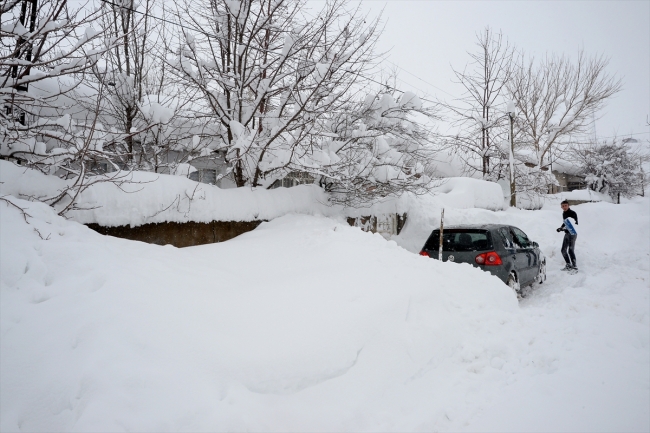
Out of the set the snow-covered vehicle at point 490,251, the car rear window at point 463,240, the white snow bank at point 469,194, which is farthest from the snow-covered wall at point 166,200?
the white snow bank at point 469,194

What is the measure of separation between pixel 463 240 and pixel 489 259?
679mm

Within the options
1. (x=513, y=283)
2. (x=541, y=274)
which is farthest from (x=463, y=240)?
(x=541, y=274)

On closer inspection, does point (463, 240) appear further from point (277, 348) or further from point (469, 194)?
point (469, 194)

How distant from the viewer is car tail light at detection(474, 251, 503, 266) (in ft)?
21.7

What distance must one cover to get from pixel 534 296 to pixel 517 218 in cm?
708

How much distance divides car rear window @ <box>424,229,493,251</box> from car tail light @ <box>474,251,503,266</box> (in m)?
0.14

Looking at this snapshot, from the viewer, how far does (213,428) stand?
228cm

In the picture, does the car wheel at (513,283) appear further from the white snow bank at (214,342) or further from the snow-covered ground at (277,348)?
the white snow bank at (214,342)

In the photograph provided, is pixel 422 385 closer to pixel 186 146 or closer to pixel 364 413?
pixel 364 413

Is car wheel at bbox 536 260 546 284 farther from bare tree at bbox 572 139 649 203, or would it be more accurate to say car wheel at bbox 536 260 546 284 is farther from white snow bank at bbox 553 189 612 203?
bare tree at bbox 572 139 649 203

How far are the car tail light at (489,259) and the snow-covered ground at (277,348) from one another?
4.68 ft

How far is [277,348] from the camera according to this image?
2980 mm

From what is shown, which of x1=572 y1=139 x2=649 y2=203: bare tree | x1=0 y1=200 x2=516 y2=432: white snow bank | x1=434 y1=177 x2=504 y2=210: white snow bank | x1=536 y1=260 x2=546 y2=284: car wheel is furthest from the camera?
x1=572 y1=139 x2=649 y2=203: bare tree

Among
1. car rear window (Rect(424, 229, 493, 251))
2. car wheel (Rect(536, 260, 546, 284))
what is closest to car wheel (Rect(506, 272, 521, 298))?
car rear window (Rect(424, 229, 493, 251))
